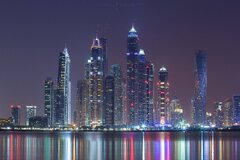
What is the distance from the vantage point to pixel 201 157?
72000 millimetres

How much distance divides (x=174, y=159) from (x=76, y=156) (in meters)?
12.0

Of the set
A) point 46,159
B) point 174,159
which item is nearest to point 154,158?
point 174,159

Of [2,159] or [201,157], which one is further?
[201,157]

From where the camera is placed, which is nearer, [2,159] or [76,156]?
[2,159]

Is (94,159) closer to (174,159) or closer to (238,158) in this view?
(174,159)

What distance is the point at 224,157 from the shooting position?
7162cm

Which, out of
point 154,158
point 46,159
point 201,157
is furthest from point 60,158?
point 201,157

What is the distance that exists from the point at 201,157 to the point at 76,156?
15309 mm

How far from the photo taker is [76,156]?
72000mm

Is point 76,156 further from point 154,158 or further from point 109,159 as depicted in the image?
point 154,158

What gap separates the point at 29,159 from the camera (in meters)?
68.4

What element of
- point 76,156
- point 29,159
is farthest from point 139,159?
point 29,159

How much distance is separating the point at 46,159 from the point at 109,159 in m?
7.39

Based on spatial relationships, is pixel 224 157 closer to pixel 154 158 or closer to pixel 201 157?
pixel 201 157
